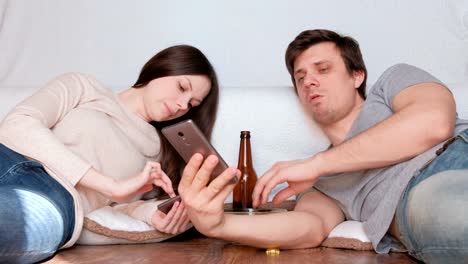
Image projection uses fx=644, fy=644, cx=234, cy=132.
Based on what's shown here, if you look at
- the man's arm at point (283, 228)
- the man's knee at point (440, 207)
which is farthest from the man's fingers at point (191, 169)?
the man's knee at point (440, 207)

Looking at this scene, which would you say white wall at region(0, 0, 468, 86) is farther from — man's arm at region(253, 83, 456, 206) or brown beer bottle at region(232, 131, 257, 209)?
man's arm at region(253, 83, 456, 206)

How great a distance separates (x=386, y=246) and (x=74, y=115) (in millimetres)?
899

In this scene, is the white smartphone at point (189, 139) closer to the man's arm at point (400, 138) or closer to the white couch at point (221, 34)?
the man's arm at point (400, 138)

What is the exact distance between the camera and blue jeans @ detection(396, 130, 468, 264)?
1.23 meters

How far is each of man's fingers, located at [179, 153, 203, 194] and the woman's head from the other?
0.62 m

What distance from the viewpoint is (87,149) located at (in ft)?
5.76

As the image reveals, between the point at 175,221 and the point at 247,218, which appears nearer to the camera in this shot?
the point at 247,218

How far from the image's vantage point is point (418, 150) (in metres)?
1.57

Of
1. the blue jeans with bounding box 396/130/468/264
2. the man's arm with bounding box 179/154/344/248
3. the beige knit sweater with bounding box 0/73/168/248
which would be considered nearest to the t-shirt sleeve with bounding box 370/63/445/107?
the blue jeans with bounding box 396/130/468/264

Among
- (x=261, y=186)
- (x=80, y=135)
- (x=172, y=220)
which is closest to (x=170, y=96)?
(x=80, y=135)

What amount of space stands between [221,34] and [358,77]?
0.92 m

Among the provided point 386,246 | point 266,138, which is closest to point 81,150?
point 266,138

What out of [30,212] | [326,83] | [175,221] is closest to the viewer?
[30,212]

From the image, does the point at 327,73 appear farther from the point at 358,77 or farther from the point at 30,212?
the point at 30,212
